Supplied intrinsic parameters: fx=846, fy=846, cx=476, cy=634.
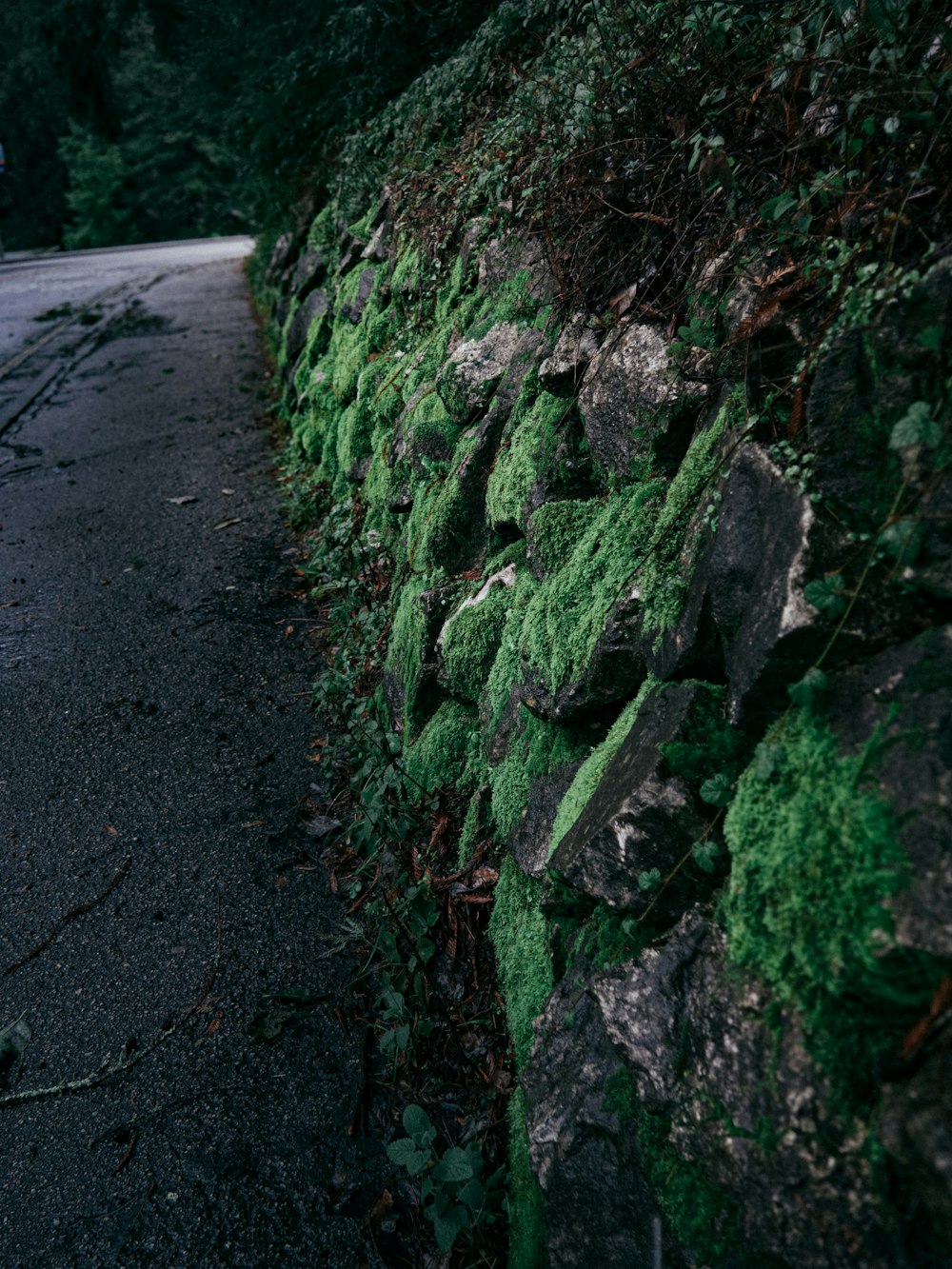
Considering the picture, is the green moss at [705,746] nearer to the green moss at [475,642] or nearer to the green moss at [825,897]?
the green moss at [825,897]

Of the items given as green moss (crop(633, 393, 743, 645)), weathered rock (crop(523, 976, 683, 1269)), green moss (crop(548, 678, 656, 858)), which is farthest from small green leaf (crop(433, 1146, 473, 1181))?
green moss (crop(633, 393, 743, 645))

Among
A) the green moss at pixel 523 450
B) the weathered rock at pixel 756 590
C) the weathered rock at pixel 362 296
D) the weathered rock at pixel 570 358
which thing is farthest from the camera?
the weathered rock at pixel 362 296

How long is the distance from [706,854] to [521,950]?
39.1 inches

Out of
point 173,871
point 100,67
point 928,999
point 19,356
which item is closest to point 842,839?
point 928,999

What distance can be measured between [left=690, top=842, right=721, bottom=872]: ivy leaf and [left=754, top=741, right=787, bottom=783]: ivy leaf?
0.19 m

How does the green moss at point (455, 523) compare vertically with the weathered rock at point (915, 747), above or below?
below

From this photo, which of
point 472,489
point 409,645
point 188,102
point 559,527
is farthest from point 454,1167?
point 188,102

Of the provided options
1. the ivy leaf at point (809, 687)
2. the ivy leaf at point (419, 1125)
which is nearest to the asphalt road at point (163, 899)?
the ivy leaf at point (419, 1125)

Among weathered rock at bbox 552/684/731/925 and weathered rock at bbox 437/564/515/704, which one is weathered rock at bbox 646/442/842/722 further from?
weathered rock at bbox 437/564/515/704

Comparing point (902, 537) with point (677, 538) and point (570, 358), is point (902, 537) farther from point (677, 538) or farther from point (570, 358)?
point (570, 358)

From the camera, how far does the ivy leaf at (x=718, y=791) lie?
179 centimetres

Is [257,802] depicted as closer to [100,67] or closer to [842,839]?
[842,839]

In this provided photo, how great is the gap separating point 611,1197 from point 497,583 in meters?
2.06

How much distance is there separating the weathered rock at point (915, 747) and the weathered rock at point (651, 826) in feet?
1.31
